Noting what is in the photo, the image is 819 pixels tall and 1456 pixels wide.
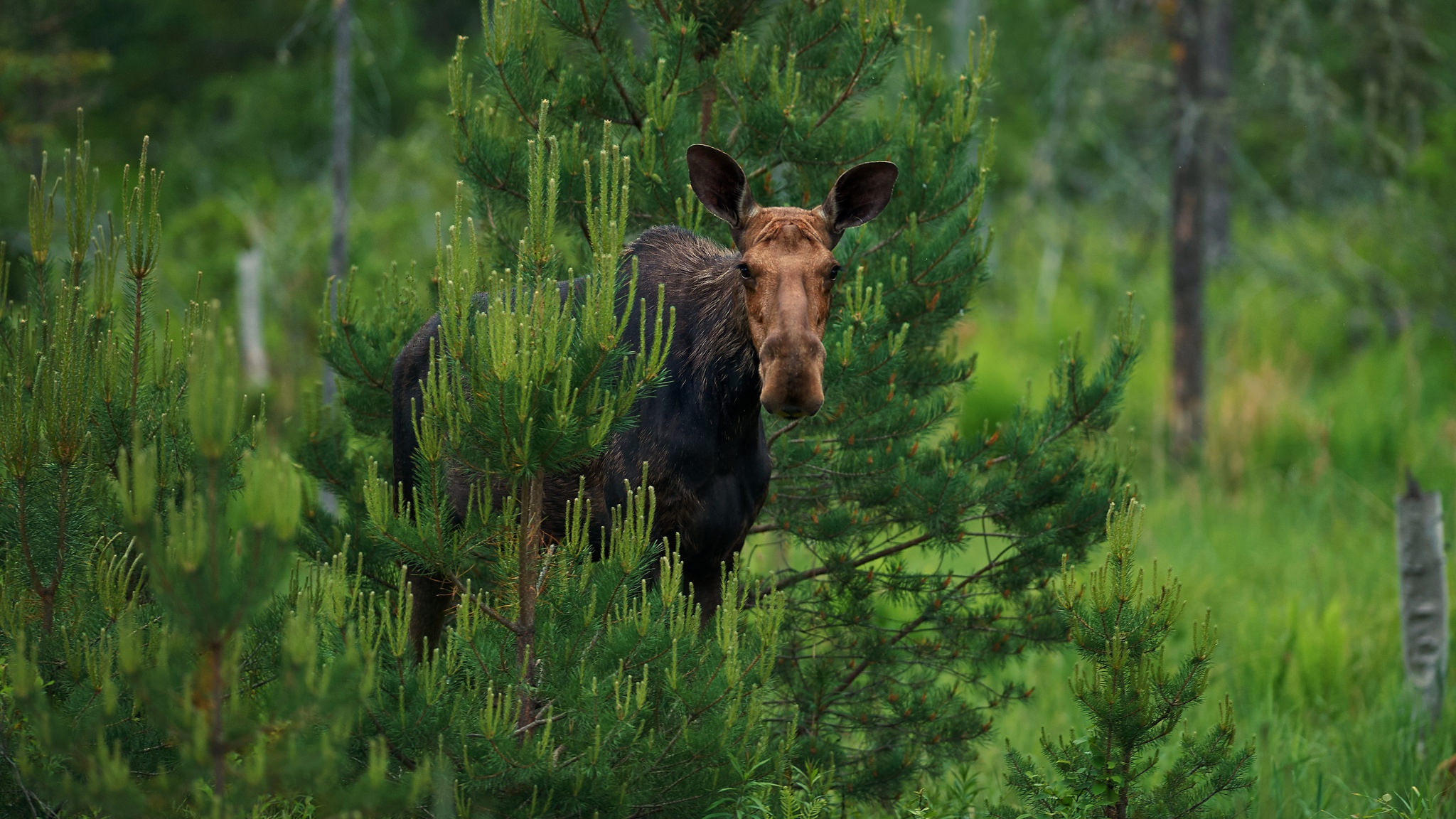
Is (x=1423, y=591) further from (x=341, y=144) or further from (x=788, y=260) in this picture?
(x=341, y=144)

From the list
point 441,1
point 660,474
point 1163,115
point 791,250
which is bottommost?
point 660,474

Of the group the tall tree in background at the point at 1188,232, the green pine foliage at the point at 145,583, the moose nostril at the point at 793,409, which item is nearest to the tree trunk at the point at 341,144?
the green pine foliage at the point at 145,583

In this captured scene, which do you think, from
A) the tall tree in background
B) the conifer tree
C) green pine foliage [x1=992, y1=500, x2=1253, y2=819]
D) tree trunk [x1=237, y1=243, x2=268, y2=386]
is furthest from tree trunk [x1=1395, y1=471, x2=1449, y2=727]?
tree trunk [x1=237, y1=243, x2=268, y2=386]

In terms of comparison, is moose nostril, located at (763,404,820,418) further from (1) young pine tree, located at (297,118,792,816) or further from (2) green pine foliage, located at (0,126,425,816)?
(2) green pine foliage, located at (0,126,425,816)

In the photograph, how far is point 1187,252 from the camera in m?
12.5

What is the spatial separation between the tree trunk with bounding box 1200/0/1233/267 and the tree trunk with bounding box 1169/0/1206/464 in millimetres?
104

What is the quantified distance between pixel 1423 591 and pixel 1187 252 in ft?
20.3

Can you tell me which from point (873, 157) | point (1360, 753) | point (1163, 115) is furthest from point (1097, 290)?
point (873, 157)

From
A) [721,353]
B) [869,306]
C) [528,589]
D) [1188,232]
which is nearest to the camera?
[528,589]

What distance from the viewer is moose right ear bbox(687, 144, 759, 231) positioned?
4469 millimetres

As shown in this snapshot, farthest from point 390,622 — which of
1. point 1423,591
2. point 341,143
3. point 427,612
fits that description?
point 341,143

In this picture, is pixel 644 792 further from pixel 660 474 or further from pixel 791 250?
pixel 791 250

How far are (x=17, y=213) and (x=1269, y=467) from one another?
13.0 m

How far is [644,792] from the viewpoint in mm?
3887
